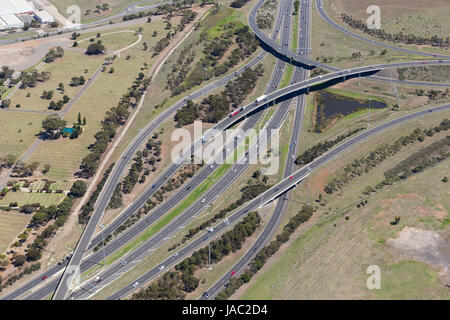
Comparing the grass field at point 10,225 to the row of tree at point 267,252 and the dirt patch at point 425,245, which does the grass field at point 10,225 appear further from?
the dirt patch at point 425,245

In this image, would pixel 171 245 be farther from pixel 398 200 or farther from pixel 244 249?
pixel 398 200

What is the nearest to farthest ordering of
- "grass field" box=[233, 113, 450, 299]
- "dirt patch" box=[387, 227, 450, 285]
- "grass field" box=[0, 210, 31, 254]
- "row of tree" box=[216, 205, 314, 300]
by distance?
"grass field" box=[233, 113, 450, 299]
"row of tree" box=[216, 205, 314, 300]
"dirt patch" box=[387, 227, 450, 285]
"grass field" box=[0, 210, 31, 254]

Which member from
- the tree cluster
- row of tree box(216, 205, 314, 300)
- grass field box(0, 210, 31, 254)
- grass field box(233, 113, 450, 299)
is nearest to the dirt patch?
grass field box(233, 113, 450, 299)

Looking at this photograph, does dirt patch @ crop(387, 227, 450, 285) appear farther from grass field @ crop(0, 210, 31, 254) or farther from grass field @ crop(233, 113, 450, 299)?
grass field @ crop(0, 210, 31, 254)

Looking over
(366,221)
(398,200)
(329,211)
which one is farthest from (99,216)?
(398,200)

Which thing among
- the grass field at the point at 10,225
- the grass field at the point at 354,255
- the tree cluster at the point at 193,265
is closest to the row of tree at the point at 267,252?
the grass field at the point at 354,255

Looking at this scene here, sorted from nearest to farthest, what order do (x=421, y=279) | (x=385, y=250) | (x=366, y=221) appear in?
(x=421, y=279) → (x=385, y=250) → (x=366, y=221)
